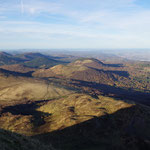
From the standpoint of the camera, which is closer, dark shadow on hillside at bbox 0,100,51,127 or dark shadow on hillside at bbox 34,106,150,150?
dark shadow on hillside at bbox 34,106,150,150

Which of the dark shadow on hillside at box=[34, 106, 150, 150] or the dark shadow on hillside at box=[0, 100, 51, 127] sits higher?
the dark shadow on hillside at box=[34, 106, 150, 150]

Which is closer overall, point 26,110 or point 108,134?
point 108,134

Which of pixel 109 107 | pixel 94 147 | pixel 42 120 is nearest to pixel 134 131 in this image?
pixel 94 147

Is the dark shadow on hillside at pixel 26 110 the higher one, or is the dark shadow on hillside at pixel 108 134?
the dark shadow on hillside at pixel 108 134

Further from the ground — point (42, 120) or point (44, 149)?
point (44, 149)

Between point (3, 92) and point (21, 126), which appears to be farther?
point (3, 92)

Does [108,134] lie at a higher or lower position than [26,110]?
higher

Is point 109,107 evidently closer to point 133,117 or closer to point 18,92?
point 133,117

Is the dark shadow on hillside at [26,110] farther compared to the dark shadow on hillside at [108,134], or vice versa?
the dark shadow on hillside at [26,110]
